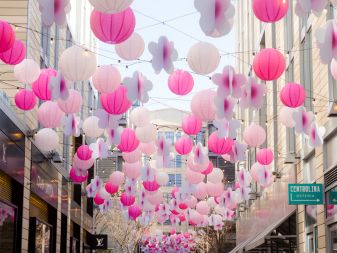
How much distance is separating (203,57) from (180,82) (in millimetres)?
2259

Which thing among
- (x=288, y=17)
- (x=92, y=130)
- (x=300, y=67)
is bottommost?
(x=92, y=130)

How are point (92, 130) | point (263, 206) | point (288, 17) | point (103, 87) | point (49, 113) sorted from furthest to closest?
point (263, 206) → point (288, 17) → point (92, 130) → point (49, 113) → point (103, 87)

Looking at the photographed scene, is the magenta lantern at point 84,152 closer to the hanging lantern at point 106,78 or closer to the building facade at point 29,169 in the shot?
the building facade at point 29,169

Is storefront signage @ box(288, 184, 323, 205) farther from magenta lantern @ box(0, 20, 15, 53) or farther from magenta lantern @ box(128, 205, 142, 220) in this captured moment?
magenta lantern @ box(128, 205, 142, 220)

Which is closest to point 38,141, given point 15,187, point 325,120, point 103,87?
point 15,187

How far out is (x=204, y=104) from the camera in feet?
46.8

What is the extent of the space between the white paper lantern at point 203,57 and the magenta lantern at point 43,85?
3.22m

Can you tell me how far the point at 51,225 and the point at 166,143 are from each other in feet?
25.9

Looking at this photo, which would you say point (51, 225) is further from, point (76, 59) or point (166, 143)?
point (76, 59)

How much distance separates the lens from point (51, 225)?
25.4 meters

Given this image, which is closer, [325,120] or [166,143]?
[325,120]

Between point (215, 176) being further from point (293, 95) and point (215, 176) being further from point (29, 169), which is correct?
point (293, 95)

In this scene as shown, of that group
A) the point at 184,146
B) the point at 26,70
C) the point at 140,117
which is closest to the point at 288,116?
the point at 140,117

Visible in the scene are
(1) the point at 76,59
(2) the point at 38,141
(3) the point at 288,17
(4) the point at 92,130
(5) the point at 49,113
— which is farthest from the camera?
(3) the point at 288,17
